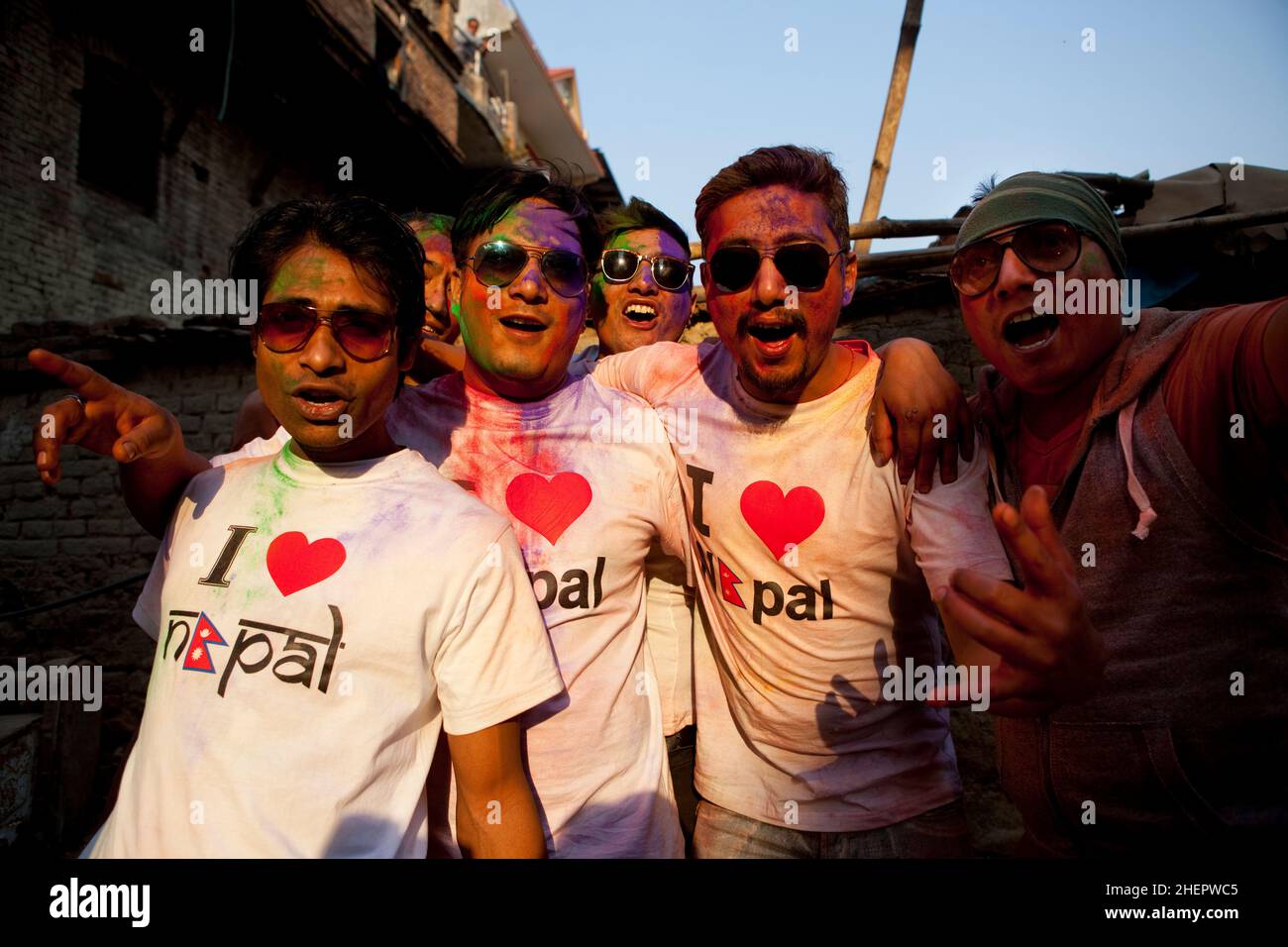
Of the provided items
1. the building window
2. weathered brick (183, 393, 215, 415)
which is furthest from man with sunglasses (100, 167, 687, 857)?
the building window

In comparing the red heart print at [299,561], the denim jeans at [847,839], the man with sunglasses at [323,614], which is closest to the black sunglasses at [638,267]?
the man with sunglasses at [323,614]

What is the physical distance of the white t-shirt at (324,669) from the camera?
164cm

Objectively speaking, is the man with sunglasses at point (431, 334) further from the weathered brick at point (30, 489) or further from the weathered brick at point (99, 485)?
the weathered brick at point (30, 489)

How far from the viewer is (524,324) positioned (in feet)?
7.97

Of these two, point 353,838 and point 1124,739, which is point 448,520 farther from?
point 1124,739

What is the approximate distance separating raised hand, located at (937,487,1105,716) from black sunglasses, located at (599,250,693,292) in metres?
2.66

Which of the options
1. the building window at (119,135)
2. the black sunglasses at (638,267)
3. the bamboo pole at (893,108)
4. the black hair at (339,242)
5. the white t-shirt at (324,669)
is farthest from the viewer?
the building window at (119,135)

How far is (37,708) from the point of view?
6031 mm

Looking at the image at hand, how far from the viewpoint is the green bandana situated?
1971 millimetres

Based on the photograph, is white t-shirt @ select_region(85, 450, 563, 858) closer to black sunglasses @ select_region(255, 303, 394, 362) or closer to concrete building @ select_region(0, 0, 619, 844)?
black sunglasses @ select_region(255, 303, 394, 362)

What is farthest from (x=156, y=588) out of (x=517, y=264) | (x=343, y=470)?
(x=517, y=264)

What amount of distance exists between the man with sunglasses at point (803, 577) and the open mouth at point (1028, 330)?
47 cm

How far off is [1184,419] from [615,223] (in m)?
3.01

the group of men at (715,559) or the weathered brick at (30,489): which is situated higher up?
the weathered brick at (30,489)
